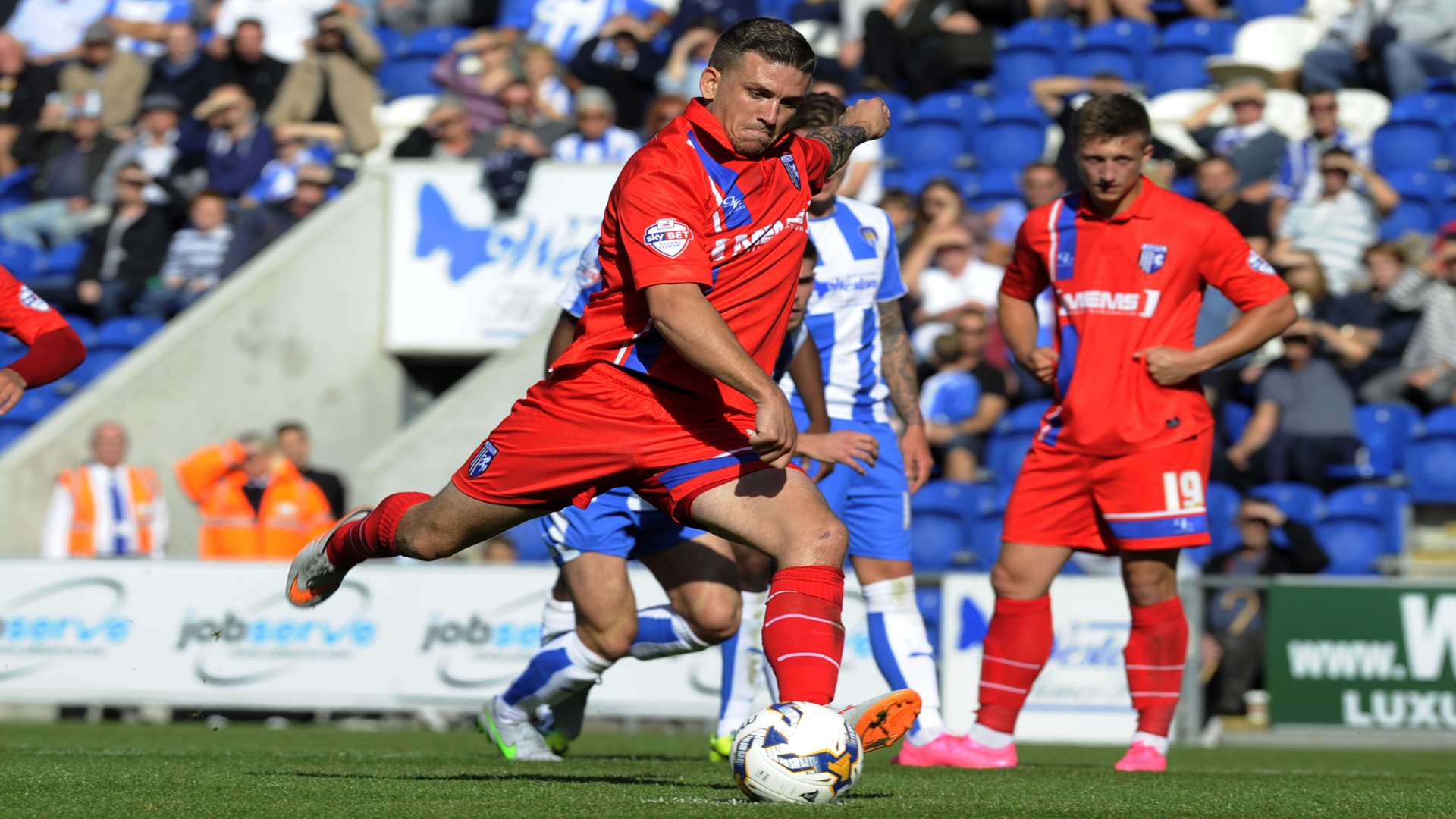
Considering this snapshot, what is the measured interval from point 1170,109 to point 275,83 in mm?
8095

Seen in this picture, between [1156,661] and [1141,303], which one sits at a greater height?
[1141,303]

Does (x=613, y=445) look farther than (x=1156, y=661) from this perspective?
No

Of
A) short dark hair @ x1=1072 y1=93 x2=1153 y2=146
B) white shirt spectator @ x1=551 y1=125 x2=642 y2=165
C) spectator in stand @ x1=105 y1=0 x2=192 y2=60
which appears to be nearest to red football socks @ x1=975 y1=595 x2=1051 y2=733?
short dark hair @ x1=1072 y1=93 x2=1153 y2=146

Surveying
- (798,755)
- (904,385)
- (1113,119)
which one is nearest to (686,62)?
(904,385)

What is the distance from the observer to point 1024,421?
1380 centimetres

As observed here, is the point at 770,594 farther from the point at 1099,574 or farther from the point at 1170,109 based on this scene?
the point at 1170,109

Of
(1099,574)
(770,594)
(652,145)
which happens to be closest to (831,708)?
(770,594)

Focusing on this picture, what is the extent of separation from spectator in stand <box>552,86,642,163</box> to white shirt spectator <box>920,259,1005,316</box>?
9.11 feet

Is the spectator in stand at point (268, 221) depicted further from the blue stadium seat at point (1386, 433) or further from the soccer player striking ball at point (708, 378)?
the soccer player striking ball at point (708, 378)

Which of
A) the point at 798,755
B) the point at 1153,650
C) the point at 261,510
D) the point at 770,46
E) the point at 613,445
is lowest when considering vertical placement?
the point at 261,510

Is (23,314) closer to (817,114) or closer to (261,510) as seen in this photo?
(817,114)

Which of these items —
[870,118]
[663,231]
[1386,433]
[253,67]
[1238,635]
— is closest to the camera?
[663,231]

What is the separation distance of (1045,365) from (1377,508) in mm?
5891

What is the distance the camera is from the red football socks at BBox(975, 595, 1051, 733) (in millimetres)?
7566
